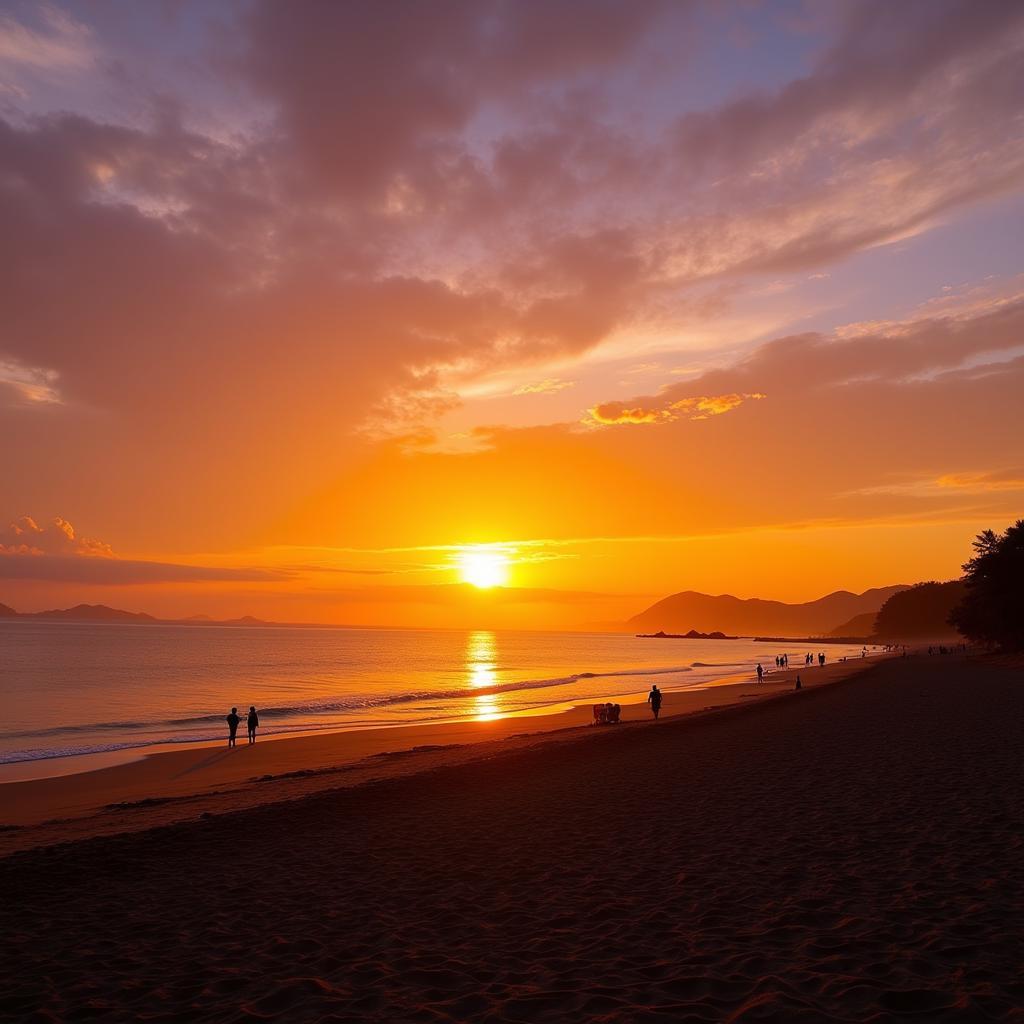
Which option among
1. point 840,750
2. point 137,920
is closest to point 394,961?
point 137,920

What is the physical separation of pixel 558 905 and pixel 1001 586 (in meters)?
62.5

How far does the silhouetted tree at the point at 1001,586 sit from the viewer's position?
57000 mm

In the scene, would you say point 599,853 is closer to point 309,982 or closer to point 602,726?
point 309,982

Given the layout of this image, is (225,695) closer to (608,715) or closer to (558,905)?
(608,715)

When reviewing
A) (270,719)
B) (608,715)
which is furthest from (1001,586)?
(270,719)

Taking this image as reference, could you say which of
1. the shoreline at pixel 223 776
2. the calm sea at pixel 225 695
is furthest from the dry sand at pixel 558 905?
the calm sea at pixel 225 695

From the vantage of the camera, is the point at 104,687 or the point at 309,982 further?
the point at 104,687

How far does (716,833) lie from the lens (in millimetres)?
11531

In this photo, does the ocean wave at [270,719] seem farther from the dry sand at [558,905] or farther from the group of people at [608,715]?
the dry sand at [558,905]

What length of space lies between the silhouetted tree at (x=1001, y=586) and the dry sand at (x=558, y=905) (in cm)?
4932

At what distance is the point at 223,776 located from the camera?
2317cm

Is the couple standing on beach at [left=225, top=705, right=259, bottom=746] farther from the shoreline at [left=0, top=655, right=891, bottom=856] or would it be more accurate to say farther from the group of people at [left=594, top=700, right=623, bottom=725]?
the group of people at [left=594, top=700, right=623, bottom=725]

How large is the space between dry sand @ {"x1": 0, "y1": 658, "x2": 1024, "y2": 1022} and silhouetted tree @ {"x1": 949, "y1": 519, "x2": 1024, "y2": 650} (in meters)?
49.3

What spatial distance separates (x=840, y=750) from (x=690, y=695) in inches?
1426
